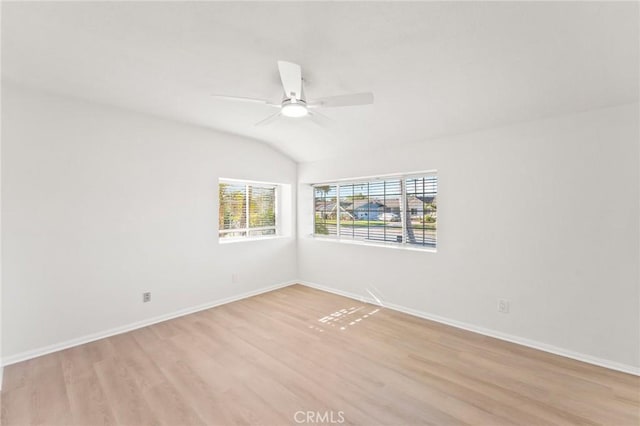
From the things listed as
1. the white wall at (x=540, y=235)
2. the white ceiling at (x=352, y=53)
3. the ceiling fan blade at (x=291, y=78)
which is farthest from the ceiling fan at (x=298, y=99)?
the white wall at (x=540, y=235)

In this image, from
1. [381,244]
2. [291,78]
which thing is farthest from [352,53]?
[381,244]

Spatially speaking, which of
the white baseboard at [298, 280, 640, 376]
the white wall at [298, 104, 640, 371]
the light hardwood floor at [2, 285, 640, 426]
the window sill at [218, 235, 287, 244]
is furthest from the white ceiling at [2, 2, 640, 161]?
the light hardwood floor at [2, 285, 640, 426]

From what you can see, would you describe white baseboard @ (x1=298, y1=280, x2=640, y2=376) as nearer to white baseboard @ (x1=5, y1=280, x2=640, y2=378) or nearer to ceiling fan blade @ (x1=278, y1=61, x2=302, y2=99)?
white baseboard @ (x1=5, y1=280, x2=640, y2=378)

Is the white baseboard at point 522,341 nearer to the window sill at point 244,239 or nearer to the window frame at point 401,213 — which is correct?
the window frame at point 401,213

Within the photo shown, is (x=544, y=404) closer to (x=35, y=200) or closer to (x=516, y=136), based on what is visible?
(x=516, y=136)

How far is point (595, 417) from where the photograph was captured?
5.78 feet

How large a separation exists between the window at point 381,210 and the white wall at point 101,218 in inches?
64.9

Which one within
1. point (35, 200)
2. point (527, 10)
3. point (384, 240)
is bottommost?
point (384, 240)

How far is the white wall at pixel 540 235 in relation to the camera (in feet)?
7.50

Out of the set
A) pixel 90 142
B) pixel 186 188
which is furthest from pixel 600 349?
pixel 90 142

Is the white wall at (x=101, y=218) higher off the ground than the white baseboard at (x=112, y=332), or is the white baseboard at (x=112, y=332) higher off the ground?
the white wall at (x=101, y=218)

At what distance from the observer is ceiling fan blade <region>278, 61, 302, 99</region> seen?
5.71ft

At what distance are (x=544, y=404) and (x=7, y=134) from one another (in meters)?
4.83

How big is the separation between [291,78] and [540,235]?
2725 millimetres
